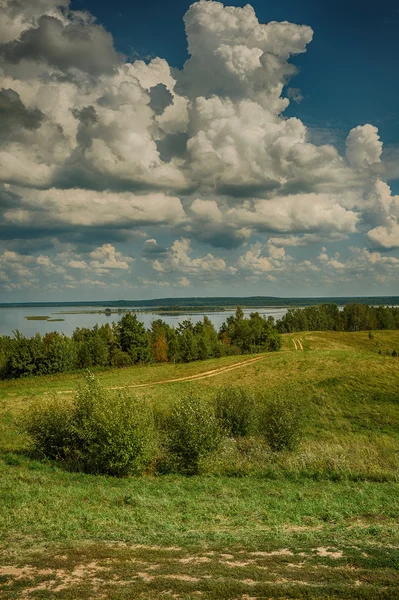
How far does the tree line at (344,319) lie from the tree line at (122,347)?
50629 mm

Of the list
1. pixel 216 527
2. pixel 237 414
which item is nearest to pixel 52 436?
pixel 216 527

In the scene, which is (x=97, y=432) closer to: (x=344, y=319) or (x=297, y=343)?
(x=297, y=343)

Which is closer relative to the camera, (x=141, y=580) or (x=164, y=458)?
(x=141, y=580)

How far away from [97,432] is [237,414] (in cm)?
1421

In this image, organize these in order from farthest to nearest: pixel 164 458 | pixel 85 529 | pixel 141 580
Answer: pixel 164 458
pixel 85 529
pixel 141 580

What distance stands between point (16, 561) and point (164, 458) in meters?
16.0

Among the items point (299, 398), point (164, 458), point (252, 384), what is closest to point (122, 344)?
point (252, 384)

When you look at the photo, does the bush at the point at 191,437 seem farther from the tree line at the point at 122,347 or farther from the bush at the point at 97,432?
the tree line at the point at 122,347

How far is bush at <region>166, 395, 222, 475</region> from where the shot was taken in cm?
2572

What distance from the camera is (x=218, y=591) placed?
376 inches

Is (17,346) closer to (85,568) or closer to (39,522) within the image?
(39,522)

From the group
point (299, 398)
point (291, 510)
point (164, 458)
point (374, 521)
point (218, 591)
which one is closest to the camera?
point (218, 591)

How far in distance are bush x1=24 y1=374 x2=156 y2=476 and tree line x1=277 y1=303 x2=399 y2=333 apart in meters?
138

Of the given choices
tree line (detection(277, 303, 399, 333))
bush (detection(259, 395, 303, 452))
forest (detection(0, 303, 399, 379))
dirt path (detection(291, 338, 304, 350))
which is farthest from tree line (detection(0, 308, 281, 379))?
bush (detection(259, 395, 303, 452))
